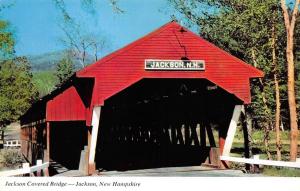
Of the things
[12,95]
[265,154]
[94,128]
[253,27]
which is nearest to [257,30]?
[253,27]

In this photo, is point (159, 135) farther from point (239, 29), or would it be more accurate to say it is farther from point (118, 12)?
point (118, 12)

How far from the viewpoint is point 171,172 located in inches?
802

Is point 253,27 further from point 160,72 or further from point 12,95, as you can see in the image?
point 12,95

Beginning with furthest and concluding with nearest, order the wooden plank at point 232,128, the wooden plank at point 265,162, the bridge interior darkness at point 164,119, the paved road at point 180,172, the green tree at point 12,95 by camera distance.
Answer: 1. the green tree at point 12,95
2. the bridge interior darkness at point 164,119
3. the wooden plank at point 232,128
4. the paved road at point 180,172
5. the wooden plank at point 265,162

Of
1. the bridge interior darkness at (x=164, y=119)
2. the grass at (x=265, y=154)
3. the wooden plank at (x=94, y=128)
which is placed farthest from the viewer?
the bridge interior darkness at (x=164, y=119)

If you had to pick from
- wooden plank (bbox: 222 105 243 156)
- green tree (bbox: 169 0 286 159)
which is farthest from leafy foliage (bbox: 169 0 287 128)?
wooden plank (bbox: 222 105 243 156)

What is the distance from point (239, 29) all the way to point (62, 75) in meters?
60.3

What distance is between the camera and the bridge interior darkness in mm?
22812

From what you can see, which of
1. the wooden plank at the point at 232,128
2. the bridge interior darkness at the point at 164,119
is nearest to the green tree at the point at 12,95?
the bridge interior darkness at the point at 164,119

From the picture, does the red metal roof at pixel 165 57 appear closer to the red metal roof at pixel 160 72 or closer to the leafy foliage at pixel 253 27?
the red metal roof at pixel 160 72

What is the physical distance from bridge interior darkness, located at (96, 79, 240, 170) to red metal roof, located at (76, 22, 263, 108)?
4.22ft

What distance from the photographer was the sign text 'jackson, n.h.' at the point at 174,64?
64.4 feet

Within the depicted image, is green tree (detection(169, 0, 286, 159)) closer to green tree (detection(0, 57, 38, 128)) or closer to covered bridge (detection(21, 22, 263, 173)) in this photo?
covered bridge (detection(21, 22, 263, 173))

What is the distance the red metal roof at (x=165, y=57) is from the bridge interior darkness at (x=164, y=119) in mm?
1285
